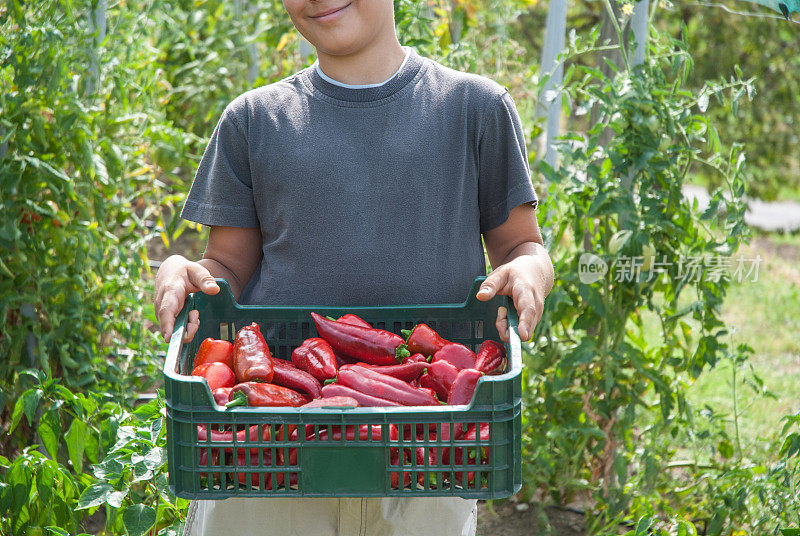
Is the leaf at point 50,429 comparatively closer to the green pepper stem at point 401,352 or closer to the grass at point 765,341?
the green pepper stem at point 401,352

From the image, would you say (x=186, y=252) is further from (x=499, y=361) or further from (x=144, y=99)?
(x=499, y=361)

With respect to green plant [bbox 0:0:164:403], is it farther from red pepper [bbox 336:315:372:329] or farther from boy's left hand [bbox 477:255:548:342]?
boy's left hand [bbox 477:255:548:342]

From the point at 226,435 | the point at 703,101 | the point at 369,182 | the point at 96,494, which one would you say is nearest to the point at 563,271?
the point at 703,101

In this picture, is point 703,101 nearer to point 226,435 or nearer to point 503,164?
point 503,164

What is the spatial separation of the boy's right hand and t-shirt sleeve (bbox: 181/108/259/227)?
0.17 metres

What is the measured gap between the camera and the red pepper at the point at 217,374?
1.37 metres

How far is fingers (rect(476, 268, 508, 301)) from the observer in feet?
4.57

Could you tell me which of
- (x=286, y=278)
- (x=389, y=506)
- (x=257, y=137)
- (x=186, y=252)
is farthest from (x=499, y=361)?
(x=186, y=252)

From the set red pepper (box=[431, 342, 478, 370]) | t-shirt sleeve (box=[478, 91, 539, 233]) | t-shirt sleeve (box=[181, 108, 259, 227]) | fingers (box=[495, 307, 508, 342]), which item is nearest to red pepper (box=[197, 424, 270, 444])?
red pepper (box=[431, 342, 478, 370])

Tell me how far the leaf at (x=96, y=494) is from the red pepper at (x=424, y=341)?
0.71 metres

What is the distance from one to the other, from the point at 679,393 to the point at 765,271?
3490mm

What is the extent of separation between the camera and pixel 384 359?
4.91ft

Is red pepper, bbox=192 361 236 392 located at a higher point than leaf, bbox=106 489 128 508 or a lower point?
higher

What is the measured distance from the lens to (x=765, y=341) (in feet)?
14.6
